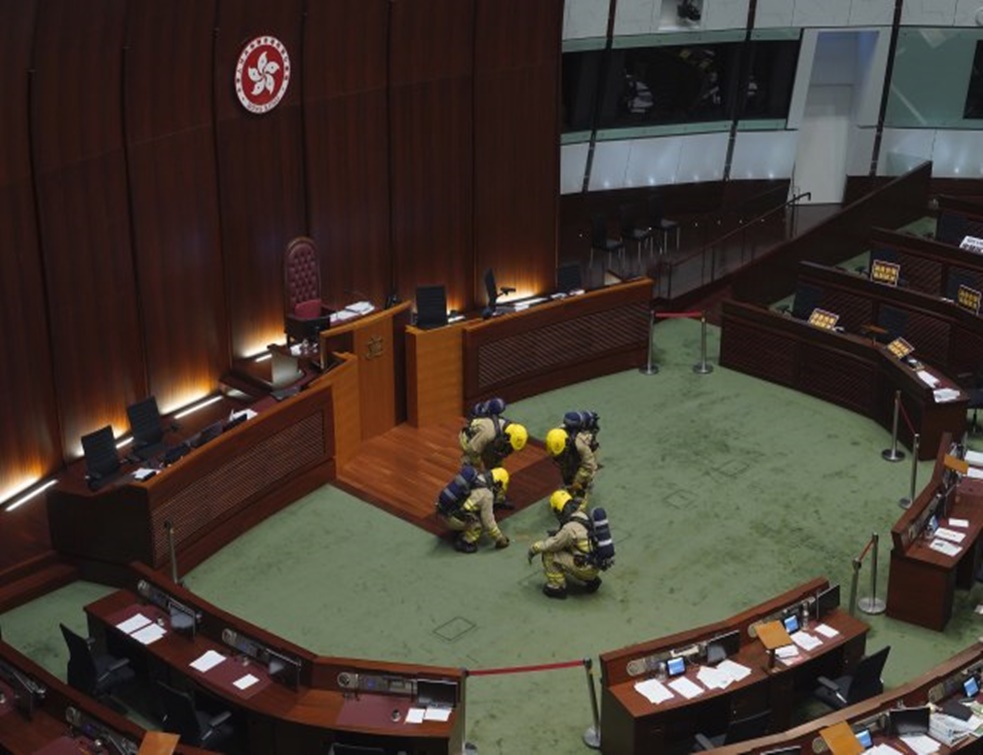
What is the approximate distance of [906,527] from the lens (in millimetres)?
11086

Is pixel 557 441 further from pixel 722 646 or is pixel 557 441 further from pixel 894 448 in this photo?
pixel 894 448

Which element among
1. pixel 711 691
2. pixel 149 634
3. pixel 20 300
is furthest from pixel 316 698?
pixel 20 300

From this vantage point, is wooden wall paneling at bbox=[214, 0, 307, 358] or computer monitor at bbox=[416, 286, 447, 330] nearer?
wooden wall paneling at bbox=[214, 0, 307, 358]

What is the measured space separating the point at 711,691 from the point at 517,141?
28.2 feet

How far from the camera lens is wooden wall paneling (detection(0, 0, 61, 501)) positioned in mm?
11555

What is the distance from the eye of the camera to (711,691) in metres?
9.52

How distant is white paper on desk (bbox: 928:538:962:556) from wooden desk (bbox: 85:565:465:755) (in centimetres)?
409

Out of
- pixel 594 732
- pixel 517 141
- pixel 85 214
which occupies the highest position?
pixel 85 214

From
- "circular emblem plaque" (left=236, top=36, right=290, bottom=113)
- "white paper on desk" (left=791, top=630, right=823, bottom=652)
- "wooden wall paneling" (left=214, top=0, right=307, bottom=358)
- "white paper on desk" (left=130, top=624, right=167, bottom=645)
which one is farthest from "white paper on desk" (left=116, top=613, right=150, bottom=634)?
"circular emblem plaque" (left=236, top=36, right=290, bottom=113)

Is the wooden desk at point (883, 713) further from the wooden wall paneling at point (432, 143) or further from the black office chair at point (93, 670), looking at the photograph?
the wooden wall paneling at point (432, 143)

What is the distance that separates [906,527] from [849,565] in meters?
1.16

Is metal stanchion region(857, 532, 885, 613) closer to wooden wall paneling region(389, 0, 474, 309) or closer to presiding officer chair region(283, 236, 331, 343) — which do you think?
presiding officer chair region(283, 236, 331, 343)

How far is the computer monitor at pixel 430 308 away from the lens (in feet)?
47.9

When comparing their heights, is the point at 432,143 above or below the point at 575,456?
above
